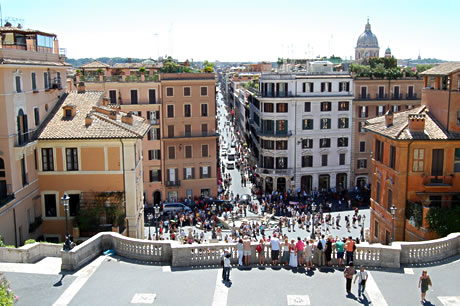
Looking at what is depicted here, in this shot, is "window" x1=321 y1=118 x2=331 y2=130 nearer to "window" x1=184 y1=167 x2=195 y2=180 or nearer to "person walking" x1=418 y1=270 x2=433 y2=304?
"window" x1=184 y1=167 x2=195 y2=180

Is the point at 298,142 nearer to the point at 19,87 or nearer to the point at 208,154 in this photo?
the point at 208,154

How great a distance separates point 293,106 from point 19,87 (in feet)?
129

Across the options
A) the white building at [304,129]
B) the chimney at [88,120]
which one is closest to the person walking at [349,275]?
the chimney at [88,120]

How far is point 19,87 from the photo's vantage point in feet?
106

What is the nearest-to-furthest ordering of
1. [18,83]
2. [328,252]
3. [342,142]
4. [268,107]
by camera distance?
1. [328,252]
2. [18,83]
3. [268,107]
4. [342,142]

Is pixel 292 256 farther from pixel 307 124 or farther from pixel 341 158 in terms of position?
pixel 341 158

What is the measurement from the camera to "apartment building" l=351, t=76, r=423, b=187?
67.8 m

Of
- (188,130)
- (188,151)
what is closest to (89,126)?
(188,130)

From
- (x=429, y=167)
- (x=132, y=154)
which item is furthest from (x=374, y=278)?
(x=132, y=154)

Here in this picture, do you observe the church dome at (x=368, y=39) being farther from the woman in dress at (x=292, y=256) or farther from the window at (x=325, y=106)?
the woman in dress at (x=292, y=256)

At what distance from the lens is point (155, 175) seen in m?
62.5

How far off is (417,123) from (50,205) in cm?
2495

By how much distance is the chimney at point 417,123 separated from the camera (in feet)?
109

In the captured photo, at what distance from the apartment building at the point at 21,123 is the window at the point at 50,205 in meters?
0.53
